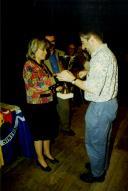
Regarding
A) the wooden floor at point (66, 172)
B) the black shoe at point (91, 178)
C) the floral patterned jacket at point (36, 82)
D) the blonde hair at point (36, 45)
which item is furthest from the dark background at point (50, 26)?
the black shoe at point (91, 178)

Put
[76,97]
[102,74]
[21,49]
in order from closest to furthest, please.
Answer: [102,74]
[21,49]
[76,97]

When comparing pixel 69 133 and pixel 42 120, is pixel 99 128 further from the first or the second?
pixel 69 133

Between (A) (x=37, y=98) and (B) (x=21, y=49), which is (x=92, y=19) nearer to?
(B) (x=21, y=49)

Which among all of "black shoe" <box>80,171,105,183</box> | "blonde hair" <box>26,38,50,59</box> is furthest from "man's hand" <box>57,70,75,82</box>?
"black shoe" <box>80,171,105,183</box>

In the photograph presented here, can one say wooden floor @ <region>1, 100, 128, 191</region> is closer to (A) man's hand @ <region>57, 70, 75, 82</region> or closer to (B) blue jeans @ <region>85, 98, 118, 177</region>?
(B) blue jeans @ <region>85, 98, 118, 177</region>

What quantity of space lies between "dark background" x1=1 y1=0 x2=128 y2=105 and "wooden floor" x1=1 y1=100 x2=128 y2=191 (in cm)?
128

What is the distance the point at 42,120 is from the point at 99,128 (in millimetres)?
855

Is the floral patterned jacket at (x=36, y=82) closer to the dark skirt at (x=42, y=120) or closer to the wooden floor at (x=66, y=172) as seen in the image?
the dark skirt at (x=42, y=120)

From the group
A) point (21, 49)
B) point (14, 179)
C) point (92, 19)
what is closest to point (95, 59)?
point (14, 179)

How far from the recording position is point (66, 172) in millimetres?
3814

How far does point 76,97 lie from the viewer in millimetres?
6426

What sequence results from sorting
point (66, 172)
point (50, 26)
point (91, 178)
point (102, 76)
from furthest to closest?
point (50, 26)
point (66, 172)
point (91, 178)
point (102, 76)

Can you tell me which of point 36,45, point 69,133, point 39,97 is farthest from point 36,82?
point 69,133

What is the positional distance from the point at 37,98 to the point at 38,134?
542 millimetres
